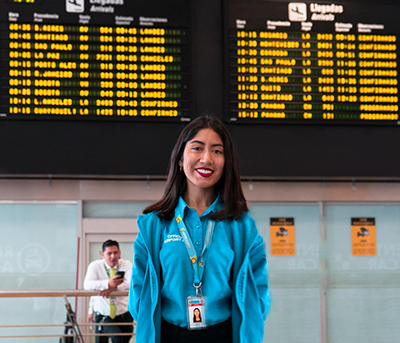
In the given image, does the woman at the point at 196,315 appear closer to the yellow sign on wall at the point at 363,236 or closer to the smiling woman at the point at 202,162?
the smiling woman at the point at 202,162

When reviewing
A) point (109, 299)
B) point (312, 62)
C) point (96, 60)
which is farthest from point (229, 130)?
point (109, 299)

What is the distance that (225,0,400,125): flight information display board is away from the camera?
16.0 ft

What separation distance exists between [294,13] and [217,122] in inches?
138

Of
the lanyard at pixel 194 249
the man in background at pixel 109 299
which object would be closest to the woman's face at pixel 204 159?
the lanyard at pixel 194 249

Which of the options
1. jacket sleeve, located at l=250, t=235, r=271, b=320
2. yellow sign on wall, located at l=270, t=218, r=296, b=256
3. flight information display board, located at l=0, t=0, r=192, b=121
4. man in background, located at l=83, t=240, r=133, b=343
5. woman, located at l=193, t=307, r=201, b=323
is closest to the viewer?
woman, located at l=193, t=307, r=201, b=323

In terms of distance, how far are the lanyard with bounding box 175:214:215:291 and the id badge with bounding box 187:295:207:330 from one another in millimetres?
53

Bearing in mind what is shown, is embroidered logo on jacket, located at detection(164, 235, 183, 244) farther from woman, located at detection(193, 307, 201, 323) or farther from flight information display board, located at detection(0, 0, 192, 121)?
flight information display board, located at detection(0, 0, 192, 121)

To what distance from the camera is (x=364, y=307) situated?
5539 mm

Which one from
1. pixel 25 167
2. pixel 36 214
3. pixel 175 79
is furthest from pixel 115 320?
pixel 175 79

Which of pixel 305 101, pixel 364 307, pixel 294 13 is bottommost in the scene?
pixel 364 307

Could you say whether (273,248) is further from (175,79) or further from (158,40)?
(158,40)

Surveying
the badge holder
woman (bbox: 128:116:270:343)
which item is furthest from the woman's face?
the badge holder

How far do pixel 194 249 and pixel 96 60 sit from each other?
11.1 feet

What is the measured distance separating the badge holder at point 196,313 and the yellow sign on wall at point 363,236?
4.28 m
